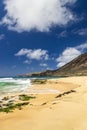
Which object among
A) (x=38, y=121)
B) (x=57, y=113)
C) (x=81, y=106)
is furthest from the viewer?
(x=81, y=106)

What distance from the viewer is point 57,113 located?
33.4ft

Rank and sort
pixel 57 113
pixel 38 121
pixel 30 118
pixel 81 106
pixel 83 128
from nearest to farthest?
1. pixel 83 128
2. pixel 38 121
3. pixel 30 118
4. pixel 57 113
5. pixel 81 106

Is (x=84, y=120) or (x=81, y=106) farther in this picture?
(x=81, y=106)

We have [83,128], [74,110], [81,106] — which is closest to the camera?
[83,128]

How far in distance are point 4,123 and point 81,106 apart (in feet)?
14.1

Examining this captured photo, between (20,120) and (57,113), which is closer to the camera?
(20,120)

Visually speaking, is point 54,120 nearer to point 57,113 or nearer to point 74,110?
point 57,113

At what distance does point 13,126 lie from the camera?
334 inches

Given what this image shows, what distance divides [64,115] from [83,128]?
1790 millimetres

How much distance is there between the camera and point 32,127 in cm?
821

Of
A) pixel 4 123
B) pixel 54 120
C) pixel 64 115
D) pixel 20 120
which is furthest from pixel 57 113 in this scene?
pixel 4 123

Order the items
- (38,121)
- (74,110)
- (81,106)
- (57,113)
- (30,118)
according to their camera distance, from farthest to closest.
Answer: (81,106)
(74,110)
(57,113)
(30,118)
(38,121)

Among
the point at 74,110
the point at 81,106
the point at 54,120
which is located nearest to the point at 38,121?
the point at 54,120

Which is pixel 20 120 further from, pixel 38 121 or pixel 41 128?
pixel 41 128
